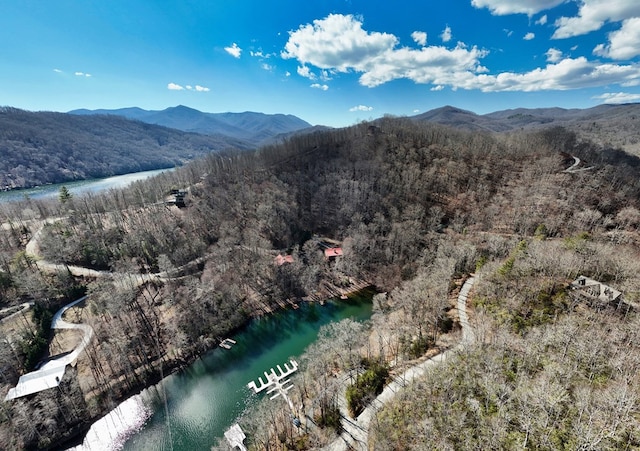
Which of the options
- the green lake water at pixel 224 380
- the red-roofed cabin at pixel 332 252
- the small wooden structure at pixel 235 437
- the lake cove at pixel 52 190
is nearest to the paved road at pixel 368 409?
the small wooden structure at pixel 235 437

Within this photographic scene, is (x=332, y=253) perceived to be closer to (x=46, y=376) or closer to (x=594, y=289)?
(x=594, y=289)

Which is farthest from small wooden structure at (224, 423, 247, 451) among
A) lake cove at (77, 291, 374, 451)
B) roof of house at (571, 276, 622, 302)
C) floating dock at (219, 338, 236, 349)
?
roof of house at (571, 276, 622, 302)

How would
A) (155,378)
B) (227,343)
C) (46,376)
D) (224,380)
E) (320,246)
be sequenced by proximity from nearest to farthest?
(46,376), (155,378), (224,380), (227,343), (320,246)

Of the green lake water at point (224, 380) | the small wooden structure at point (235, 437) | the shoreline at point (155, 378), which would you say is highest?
the small wooden structure at point (235, 437)

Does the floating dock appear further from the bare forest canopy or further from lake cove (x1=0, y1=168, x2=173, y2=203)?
lake cove (x1=0, y1=168, x2=173, y2=203)

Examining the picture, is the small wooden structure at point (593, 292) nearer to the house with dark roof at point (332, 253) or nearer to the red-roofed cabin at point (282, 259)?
the house with dark roof at point (332, 253)

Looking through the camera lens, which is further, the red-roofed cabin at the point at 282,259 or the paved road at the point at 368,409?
the red-roofed cabin at the point at 282,259

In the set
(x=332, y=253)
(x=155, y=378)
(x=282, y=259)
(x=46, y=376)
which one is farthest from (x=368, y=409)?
(x=46, y=376)
